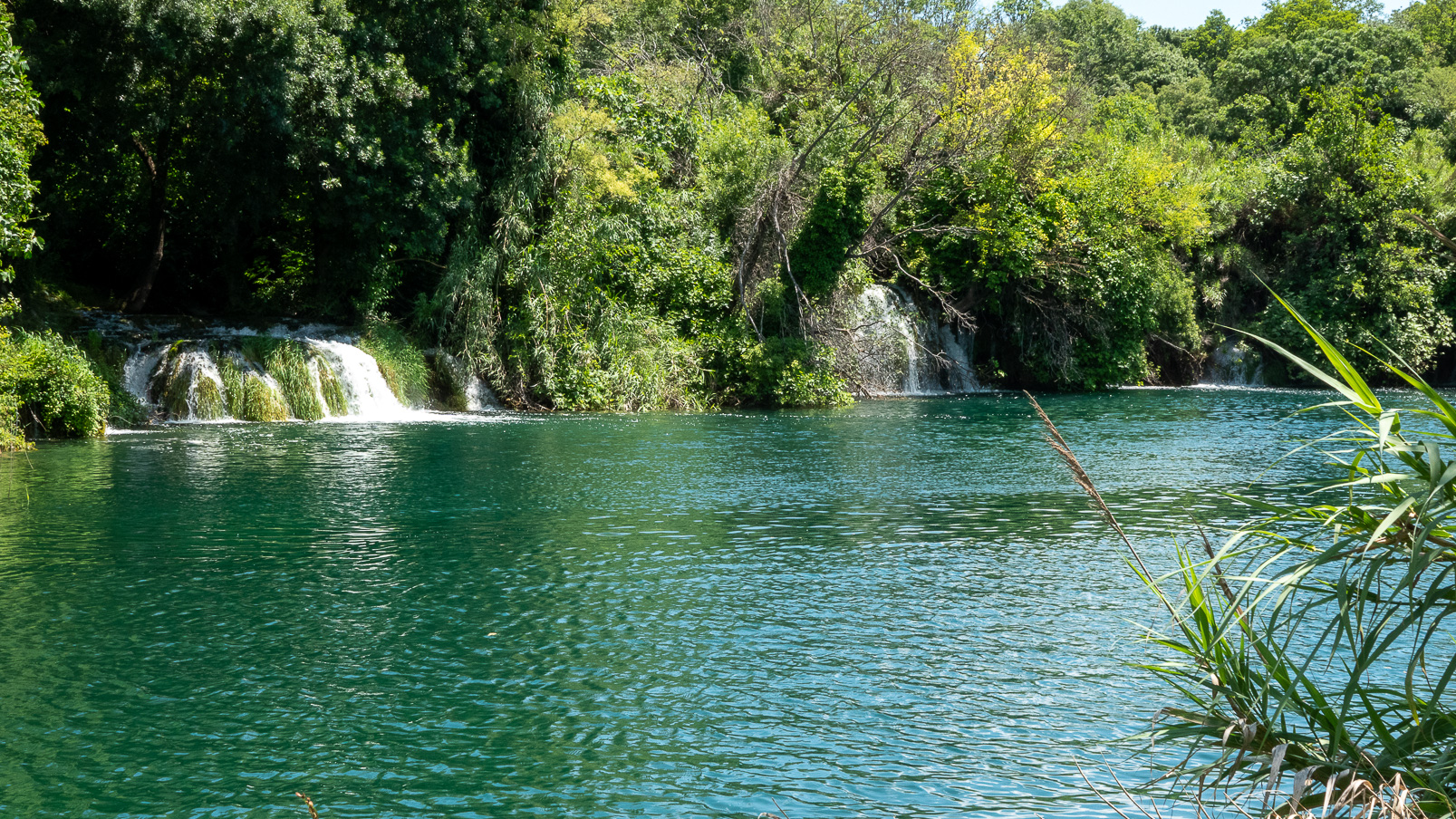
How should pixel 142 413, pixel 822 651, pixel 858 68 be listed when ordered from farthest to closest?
pixel 858 68 < pixel 142 413 < pixel 822 651

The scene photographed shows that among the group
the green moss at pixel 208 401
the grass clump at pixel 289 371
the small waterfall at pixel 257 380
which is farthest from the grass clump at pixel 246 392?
the grass clump at pixel 289 371

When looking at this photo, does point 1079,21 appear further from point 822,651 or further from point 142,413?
point 822,651

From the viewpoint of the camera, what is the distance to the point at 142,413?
2233 centimetres

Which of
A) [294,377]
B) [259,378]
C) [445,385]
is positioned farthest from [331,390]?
[445,385]

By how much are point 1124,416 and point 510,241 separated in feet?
49.4

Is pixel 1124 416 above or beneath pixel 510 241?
beneath

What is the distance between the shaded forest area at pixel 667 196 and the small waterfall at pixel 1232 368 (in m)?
0.41

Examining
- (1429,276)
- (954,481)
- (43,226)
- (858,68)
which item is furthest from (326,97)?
(1429,276)

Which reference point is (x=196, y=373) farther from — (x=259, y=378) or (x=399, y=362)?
(x=399, y=362)

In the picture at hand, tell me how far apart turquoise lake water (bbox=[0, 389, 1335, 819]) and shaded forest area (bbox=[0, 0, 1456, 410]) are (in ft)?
28.6

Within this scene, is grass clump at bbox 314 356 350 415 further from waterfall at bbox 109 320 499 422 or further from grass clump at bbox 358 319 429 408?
grass clump at bbox 358 319 429 408

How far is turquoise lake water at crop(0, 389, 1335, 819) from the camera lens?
569cm

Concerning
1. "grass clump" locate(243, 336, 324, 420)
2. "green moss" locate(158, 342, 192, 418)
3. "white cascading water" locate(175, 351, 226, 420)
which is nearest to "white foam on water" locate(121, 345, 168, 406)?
"green moss" locate(158, 342, 192, 418)

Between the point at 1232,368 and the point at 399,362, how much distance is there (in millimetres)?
29038
